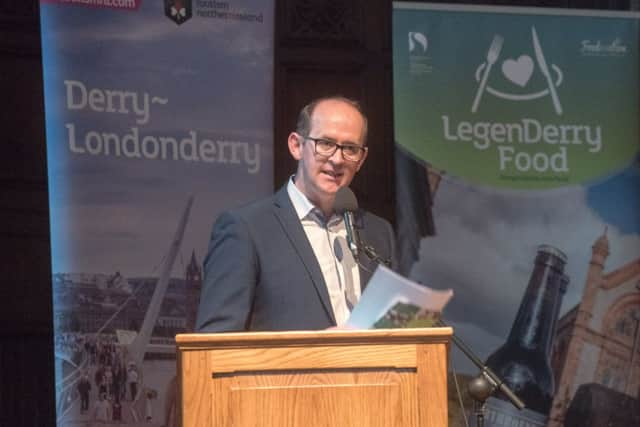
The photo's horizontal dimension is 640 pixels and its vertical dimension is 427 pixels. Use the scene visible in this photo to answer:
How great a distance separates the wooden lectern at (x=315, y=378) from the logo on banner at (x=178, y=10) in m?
2.90

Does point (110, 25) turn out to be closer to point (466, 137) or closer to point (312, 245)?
point (466, 137)

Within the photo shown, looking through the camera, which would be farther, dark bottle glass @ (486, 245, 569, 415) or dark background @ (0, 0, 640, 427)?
dark bottle glass @ (486, 245, 569, 415)

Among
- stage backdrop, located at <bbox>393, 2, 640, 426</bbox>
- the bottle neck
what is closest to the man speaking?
stage backdrop, located at <bbox>393, 2, 640, 426</bbox>

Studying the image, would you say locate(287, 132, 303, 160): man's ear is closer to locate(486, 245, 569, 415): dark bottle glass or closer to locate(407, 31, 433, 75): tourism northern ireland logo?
locate(407, 31, 433, 75): tourism northern ireland logo

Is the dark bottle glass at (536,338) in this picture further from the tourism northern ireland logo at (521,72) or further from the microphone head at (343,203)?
the microphone head at (343,203)

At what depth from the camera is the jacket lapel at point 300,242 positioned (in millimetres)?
2893

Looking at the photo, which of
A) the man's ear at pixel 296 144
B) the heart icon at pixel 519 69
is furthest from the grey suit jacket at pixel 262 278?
the heart icon at pixel 519 69

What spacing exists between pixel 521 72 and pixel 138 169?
1.90 metres

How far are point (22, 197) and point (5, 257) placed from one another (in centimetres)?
29

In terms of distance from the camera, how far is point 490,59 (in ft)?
17.5

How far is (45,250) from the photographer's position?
5.14 metres

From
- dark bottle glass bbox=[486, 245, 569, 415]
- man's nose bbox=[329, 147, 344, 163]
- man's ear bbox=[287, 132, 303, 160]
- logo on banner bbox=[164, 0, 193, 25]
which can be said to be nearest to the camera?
man's nose bbox=[329, 147, 344, 163]

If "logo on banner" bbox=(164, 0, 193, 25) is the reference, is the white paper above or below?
below

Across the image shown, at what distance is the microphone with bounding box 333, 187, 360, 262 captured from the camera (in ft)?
9.34
